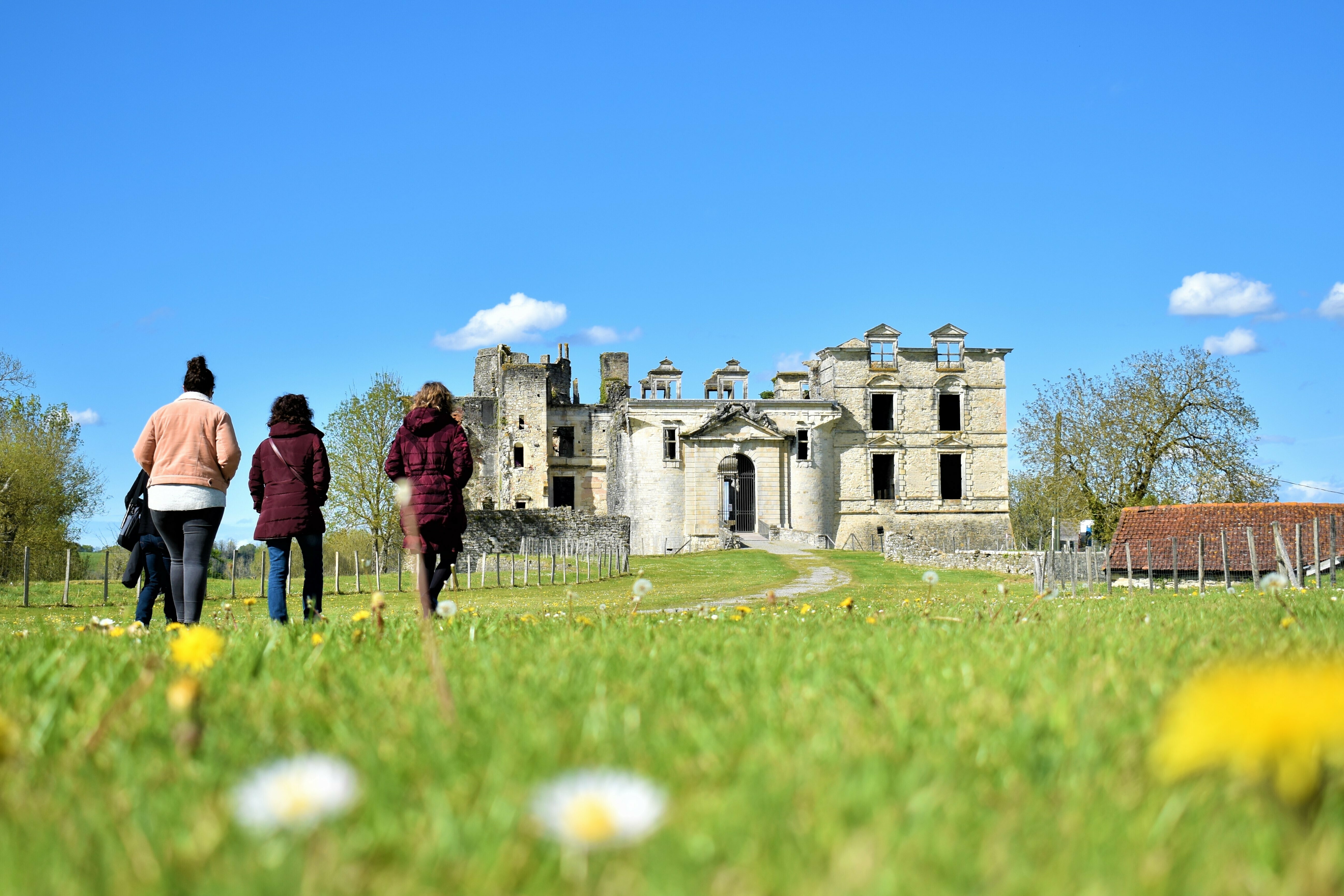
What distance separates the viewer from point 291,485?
8742 mm

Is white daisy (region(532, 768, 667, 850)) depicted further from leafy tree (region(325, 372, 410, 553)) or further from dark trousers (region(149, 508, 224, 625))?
leafy tree (region(325, 372, 410, 553))

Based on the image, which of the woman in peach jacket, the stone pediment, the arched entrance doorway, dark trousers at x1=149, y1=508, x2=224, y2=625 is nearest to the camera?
dark trousers at x1=149, y1=508, x2=224, y2=625

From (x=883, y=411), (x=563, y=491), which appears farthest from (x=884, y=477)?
(x=563, y=491)

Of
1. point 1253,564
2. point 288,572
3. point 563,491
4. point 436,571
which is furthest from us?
point 563,491

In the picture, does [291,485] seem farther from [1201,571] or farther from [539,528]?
[539,528]

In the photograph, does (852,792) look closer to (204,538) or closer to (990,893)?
(990,893)

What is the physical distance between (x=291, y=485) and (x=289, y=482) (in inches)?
1.5

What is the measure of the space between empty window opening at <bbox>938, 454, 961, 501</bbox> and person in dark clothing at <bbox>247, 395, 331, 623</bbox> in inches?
1894

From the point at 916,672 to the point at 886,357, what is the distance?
52177 mm

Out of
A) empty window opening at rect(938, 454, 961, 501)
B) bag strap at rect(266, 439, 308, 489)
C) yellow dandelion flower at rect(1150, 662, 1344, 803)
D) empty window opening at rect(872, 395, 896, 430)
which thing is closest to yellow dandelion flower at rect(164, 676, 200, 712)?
yellow dandelion flower at rect(1150, 662, 1344, 803)

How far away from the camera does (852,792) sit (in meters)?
1.67

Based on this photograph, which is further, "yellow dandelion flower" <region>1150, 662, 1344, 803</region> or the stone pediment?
the stone pediment

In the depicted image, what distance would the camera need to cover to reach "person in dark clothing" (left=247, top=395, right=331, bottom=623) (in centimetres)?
863

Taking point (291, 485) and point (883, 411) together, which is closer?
point (291, 485)
